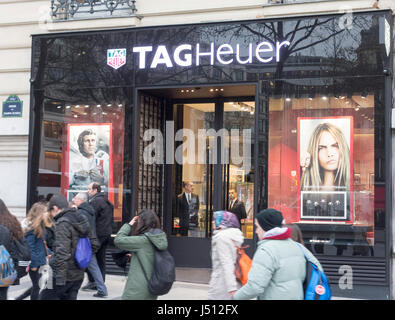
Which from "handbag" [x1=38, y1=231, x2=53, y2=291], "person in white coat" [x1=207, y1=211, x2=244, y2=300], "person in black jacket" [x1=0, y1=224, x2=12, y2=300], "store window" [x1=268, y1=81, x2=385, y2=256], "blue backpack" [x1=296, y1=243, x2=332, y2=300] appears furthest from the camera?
"store window" [x1=268, y1=81, x2=385, y2=256]

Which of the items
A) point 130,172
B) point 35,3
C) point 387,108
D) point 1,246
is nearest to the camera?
point 1,246

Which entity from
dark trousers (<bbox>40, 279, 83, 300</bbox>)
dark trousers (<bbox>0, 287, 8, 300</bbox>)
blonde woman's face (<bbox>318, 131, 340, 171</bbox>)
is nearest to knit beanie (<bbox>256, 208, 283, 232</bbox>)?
dark trousers (<bbox>40, 279, 83, 300</bbox>)

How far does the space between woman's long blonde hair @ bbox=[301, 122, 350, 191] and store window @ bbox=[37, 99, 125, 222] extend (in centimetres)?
364

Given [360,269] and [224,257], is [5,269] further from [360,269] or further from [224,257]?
[360,269]

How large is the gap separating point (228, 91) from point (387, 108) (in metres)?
3.20

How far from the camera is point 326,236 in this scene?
1092 centimetres

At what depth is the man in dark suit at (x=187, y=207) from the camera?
43.5ft

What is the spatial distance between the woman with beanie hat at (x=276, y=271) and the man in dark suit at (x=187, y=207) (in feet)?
25.8

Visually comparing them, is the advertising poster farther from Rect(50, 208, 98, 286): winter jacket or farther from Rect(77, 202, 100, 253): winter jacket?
Rect(50, 208, 98, 286): winter jacket

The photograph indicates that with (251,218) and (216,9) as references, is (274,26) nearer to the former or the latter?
(216,9)


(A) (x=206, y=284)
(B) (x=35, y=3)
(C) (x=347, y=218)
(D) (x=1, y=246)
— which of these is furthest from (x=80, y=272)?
(B) (x=35, y=3)

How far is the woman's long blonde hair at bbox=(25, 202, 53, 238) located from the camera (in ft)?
26.9

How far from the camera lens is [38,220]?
8.20 meters

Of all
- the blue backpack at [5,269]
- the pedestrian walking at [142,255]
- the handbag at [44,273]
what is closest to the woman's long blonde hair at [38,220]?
the handbag at [44,273]
